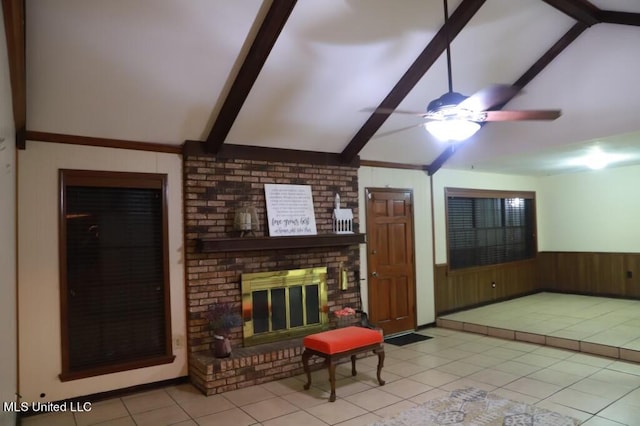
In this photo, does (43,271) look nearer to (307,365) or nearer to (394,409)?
(307,365)

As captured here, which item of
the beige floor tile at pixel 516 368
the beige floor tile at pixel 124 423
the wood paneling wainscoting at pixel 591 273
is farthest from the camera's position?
the wood paneling wainscoting at pixel 591 273

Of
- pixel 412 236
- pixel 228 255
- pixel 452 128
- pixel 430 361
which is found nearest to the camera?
pixel 452 128

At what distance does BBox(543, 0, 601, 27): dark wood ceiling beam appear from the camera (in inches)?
160

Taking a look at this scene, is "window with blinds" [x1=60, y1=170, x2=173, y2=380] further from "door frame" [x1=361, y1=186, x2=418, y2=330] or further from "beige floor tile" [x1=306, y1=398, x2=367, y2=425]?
"door frame" [x1=361, y1=186, x2=418, y2=330]

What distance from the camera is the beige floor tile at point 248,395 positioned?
149 inches

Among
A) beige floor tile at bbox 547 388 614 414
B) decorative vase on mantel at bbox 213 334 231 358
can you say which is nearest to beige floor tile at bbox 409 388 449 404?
beige floor tile at bbox 547 388 614 414

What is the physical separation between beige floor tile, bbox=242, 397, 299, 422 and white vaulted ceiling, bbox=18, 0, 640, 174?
2.58 m

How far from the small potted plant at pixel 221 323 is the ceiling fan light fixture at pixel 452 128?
2.62m

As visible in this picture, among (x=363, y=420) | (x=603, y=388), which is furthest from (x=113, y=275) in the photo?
(x=603, y=388)

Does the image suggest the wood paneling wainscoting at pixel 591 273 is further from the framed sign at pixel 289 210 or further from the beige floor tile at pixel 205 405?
the beige floor tile at pixel 205 405

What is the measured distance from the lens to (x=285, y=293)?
4836mm

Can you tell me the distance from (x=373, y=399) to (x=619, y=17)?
14.7 ft

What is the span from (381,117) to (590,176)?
→ 16.6 ft

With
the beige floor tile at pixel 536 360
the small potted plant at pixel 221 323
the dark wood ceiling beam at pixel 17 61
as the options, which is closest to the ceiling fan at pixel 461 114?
the dark wood ceiling beam at pixel 17 61
